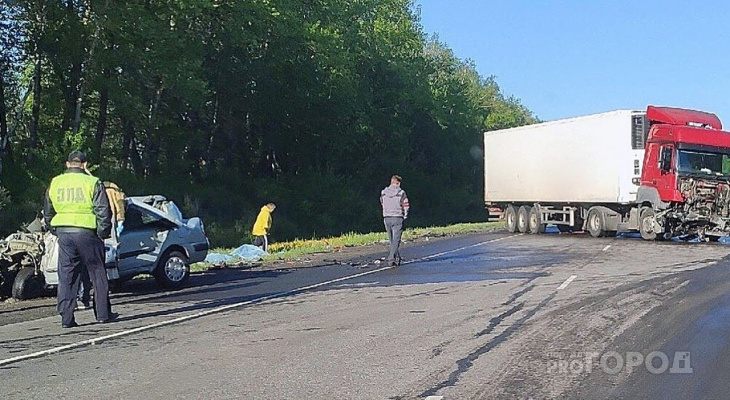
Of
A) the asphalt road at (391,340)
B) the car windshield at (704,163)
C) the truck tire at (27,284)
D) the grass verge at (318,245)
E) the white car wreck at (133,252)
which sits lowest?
the asphalt road at (391,340)

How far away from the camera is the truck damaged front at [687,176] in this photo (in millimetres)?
25750

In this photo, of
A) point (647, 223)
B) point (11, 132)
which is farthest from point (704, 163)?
point (11, 132)

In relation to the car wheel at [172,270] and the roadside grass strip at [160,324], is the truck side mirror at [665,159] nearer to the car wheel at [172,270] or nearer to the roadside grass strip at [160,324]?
the roadside grass strip at [160,324]

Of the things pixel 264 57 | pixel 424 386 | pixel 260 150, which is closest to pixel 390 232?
pixel 424 386

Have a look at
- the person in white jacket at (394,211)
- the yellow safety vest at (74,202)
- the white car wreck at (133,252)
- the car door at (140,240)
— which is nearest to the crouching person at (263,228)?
the person in white jacket at (394,211)

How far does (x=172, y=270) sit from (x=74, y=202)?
4.65m

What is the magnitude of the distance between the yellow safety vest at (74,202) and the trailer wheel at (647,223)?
2034 cm

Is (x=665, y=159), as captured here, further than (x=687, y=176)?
Yes

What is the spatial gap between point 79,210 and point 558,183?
23.7 metres

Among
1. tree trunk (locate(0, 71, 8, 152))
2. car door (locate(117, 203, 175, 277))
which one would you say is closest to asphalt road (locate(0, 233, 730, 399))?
car door (locate(117, 203, 175, 277))

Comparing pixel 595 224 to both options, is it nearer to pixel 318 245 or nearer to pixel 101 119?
pixel 318 245

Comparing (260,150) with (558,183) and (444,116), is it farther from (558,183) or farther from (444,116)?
(558,183)

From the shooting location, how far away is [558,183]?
105ft

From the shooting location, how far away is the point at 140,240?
14695mm
